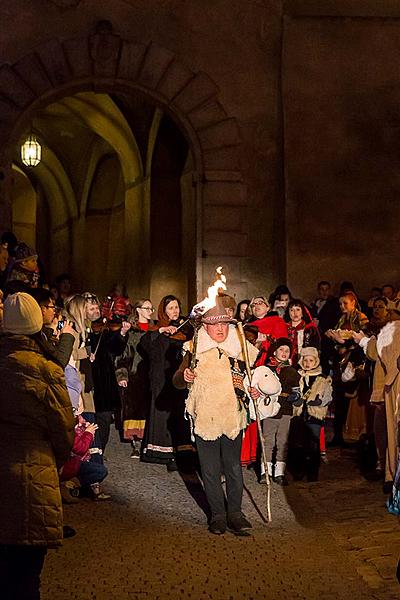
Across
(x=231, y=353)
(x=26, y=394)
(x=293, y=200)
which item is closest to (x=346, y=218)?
(x=293, y=200)

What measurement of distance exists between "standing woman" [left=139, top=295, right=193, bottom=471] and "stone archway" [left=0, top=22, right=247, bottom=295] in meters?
5.84

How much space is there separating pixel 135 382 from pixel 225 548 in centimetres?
377

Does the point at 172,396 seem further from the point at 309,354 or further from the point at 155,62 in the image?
the point at 155,62

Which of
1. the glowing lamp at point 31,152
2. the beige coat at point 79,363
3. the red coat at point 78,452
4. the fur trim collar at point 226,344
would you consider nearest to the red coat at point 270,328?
the beige coat at point 79,363

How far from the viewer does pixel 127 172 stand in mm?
23422

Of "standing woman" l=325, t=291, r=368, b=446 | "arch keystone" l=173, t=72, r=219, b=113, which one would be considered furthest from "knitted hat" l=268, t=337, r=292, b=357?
"arch keystone" l=173, t=72, r=219, b=113

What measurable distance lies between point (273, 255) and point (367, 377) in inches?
232

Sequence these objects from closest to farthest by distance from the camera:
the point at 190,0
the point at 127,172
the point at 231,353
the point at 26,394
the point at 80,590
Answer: the point at 26,394
the point at 80,590
the point at 231,353
the point at 190,0
the point at 127,172

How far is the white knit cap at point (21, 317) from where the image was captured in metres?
4.97

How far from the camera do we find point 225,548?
7109 mm

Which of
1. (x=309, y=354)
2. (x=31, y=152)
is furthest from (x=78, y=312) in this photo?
(x=31, y=152)

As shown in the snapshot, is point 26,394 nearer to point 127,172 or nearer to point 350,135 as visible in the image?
point 350,135

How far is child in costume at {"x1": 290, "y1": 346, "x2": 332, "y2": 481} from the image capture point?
977cm

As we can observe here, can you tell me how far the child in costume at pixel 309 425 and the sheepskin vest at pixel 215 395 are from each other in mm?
2191
